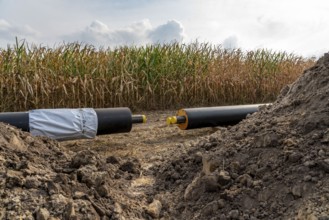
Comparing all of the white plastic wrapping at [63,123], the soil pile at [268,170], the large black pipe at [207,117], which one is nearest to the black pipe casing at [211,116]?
the large black pipe at [207,117]

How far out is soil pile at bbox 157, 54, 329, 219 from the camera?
8.76 ft

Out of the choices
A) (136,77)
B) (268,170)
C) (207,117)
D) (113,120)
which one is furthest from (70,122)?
(136,77)

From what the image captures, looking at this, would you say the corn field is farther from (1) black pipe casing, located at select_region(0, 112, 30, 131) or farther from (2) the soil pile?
(2) the soil pile

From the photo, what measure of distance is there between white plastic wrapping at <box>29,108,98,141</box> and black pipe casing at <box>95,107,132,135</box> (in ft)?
0.26

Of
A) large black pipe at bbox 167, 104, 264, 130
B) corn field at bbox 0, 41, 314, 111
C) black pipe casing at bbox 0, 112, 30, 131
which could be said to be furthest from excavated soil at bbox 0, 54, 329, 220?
corn field at bbox 0, 41, 314, 111

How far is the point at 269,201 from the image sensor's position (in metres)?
2.75

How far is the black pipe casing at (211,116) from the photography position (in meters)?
6.09

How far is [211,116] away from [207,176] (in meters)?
3.09

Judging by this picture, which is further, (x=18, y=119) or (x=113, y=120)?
(x=113, y=120)

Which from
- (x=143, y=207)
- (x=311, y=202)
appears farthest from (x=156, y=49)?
(x=311, y=202)

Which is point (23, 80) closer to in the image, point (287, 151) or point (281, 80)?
point (287, 151)

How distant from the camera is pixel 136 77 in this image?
30.9ft

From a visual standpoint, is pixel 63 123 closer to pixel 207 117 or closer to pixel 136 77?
pixel 207 117

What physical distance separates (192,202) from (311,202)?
3.09 ft
